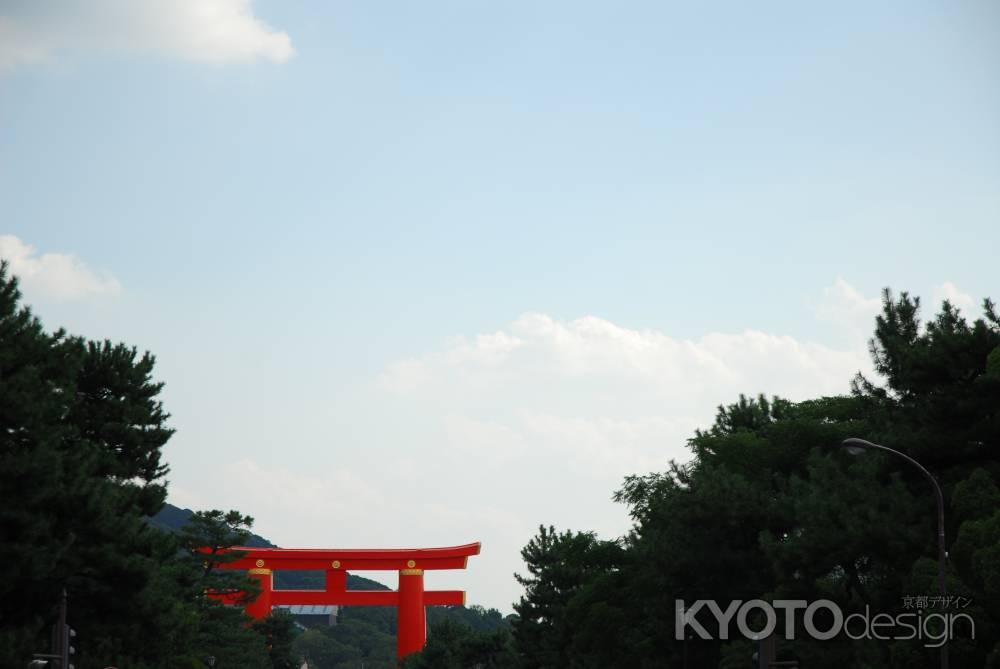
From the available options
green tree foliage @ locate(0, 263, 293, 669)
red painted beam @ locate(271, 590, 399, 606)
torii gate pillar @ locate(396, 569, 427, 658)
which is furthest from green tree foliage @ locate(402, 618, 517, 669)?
green tree foliage @ locate(0, 263, 293, 669)

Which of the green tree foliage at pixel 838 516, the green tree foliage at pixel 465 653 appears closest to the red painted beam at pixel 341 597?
the green tree foliage at pixel 465 653

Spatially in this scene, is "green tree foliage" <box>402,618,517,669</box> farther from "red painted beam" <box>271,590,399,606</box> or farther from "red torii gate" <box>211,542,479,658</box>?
"red painted beam" <box>271,590,399,606</box>

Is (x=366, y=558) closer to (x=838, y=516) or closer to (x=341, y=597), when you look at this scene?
(x=341, y=597)

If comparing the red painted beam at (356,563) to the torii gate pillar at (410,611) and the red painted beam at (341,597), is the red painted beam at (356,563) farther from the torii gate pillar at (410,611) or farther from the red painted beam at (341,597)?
the red painted beam at (341,597)

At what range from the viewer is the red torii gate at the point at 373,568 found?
79875 mm

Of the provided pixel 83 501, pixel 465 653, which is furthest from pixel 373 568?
pixel 83 501

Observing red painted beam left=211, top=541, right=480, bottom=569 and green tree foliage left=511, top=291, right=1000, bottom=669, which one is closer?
green tree foliage left=511, top=291, right=1000, bottom=669

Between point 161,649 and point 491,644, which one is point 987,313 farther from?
point 491,644

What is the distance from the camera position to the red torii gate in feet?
→ 262

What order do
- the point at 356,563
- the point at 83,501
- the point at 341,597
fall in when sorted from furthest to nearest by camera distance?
the point at 341,597 → the point at 356,563 → the point at 83,501

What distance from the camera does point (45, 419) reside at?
28.5m

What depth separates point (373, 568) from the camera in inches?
3196

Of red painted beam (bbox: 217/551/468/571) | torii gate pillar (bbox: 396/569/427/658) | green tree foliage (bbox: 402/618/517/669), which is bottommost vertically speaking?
green tree foliage (bbox: 402/618/517/669)

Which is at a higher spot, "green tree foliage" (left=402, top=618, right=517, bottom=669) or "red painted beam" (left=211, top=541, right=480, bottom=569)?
"red painted beam" (left=211, top=541, right=480, bottom=569)
